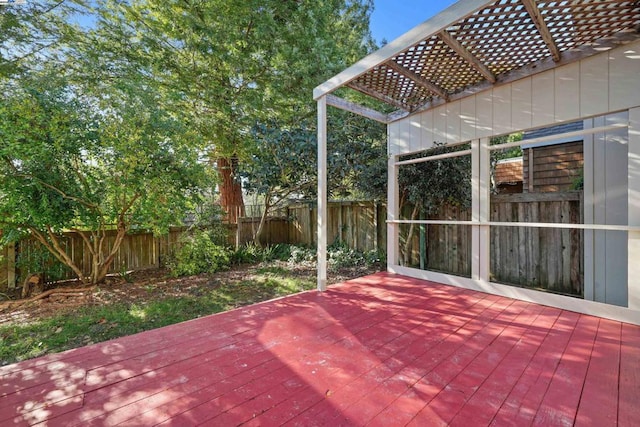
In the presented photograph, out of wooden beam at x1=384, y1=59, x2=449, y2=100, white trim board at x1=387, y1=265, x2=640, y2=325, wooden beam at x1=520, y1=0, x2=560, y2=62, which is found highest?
wooden beam at x1=384, y1=59, x2=449, y2=100

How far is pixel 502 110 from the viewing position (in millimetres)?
3424

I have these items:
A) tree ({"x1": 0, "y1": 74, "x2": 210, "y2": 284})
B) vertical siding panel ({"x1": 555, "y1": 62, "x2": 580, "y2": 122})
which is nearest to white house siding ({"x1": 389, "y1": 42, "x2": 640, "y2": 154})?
vertical siding panel ({"x1": 555, "y1": 62, "x2": 580, "y2": 122})

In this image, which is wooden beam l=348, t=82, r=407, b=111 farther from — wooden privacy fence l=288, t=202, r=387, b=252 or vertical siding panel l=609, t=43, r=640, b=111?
wooden privacy fence l=288, t=202, r=387, b=252

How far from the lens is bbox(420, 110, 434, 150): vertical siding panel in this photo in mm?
4203

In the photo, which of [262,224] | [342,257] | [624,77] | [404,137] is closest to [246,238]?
[262,224]

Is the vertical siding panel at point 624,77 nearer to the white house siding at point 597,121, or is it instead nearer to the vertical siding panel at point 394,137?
the white house siding at point 597,121

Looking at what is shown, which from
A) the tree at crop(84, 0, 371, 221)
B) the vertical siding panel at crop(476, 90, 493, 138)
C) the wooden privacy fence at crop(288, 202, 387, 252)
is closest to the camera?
the vertical siding panel at crop(476, 90, 493, 138)

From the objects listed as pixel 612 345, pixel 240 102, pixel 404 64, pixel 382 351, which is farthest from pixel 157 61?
pixel 612 345

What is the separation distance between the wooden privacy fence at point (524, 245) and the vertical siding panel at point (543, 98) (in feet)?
5.15

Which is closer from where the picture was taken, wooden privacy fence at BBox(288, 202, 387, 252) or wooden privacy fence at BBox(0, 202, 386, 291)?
wooden privacy fence at BBox(0, 202, 386, 291)

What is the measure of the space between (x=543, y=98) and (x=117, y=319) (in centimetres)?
531

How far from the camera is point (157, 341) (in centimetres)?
232

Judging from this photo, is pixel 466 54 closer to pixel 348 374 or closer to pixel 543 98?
pixel 543 98

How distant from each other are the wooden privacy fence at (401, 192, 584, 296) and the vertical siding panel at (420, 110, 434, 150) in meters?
1.53
